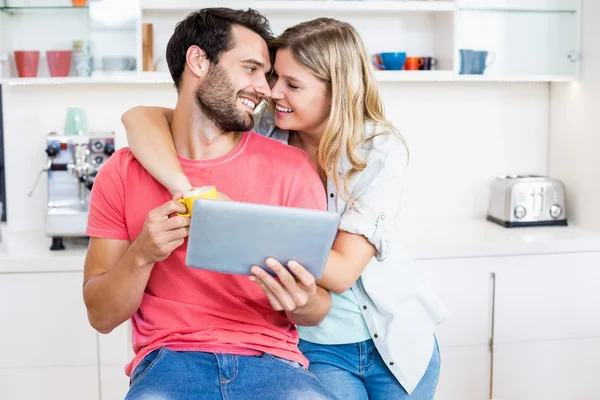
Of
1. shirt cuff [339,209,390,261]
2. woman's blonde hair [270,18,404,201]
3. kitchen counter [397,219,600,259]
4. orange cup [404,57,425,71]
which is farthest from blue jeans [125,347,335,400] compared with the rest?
orange cup [404,57,425,71]

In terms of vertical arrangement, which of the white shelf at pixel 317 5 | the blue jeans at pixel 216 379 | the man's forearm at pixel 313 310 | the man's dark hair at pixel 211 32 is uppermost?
the white shelf at pixel 317 5

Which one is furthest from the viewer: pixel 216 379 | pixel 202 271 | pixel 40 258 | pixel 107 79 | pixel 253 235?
pixel 107 79

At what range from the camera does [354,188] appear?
1.88 metres

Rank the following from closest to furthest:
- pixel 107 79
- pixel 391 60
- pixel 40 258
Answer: pixel 40 258
pixel 107 79
pixel 391 60

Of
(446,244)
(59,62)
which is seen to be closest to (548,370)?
(446,244)

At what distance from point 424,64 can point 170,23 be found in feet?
3.29

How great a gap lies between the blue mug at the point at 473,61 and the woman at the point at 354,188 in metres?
1.25

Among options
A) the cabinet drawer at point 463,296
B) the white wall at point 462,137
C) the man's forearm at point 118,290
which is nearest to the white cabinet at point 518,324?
the cabinet drawer at point 463,296

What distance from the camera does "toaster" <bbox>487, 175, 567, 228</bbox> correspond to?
317 cm

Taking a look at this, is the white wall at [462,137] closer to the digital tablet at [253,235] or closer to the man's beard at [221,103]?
the man's beard at [221,103]

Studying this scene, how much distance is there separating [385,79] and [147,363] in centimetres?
171

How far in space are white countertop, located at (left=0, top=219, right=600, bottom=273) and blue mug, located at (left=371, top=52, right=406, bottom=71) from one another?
622mm

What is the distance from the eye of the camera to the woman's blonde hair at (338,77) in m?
1.87

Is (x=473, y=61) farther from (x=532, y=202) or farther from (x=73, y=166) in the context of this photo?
(x=73, y=166)
